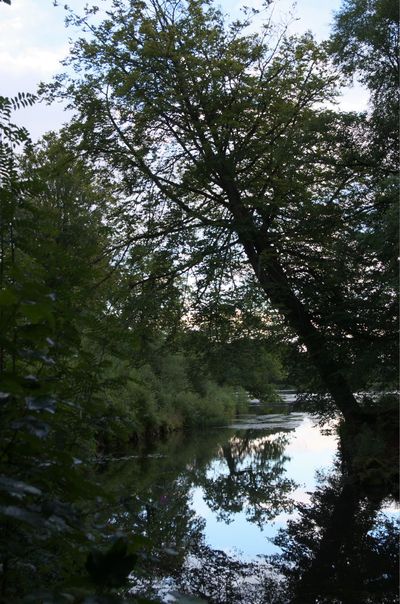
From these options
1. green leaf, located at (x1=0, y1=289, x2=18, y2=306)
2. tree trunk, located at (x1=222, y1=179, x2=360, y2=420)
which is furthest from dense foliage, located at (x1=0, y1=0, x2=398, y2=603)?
green leaf, located at (x1=0, y1=289, x2=18, y2=306)

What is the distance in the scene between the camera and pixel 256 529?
801 centimetres

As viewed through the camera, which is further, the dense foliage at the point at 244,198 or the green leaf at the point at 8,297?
the dense foliage at the point at 244,198

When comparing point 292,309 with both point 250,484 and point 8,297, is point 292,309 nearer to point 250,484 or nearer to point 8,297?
point 250,484

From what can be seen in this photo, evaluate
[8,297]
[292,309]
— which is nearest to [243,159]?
[292,309]

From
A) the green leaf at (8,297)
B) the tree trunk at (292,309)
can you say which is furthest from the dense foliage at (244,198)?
the green leaf at (8,297)

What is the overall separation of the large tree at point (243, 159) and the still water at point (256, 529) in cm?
246

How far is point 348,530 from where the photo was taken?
Answer: 7445 millimetres

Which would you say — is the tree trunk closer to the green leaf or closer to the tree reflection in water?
the tree reflection in water

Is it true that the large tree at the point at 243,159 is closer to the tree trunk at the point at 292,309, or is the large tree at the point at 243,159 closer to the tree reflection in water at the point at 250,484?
the tree trunk at the point at 292,309

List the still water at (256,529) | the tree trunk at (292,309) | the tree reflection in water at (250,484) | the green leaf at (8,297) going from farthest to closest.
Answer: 1. the tree trunk at (292,309)
2. the tree reflection in water at (250,484)
3. the still water at (256,529)
4. the green leaf at (8,297)

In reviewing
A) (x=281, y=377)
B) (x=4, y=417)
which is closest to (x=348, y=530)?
(x=281, y=377)

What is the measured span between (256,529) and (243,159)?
775 cm

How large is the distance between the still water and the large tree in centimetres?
246

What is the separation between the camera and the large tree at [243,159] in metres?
10.8
